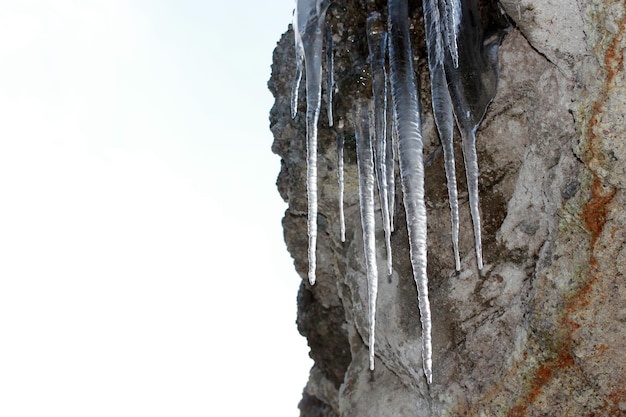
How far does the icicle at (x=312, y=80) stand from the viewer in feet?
12.1

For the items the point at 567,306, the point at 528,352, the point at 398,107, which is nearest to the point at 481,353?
the point at 528,352

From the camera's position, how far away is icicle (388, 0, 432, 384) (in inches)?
125

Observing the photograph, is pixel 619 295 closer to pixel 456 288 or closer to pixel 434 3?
pixel 456 288

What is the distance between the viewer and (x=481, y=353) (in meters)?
3.71

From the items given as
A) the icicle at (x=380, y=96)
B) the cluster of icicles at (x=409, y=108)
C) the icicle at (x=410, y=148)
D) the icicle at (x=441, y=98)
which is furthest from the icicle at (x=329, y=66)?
the icicle at (x=441, y=98)

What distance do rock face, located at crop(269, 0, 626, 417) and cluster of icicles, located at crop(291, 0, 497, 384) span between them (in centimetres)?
27

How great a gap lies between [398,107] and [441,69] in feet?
1.06

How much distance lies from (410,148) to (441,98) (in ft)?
1.26

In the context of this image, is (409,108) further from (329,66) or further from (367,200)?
(329,66)

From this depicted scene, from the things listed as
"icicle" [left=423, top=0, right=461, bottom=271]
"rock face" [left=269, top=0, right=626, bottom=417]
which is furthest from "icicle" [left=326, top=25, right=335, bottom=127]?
"icicle" [left=423, top=0, right=461, bottom=271]

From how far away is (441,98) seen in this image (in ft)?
11.5

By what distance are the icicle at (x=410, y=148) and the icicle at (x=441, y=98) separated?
0.41 ft

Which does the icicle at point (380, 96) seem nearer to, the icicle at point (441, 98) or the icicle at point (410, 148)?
the icicle at point (410, 148)

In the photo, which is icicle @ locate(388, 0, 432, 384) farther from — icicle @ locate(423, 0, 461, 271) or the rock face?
the rock face
